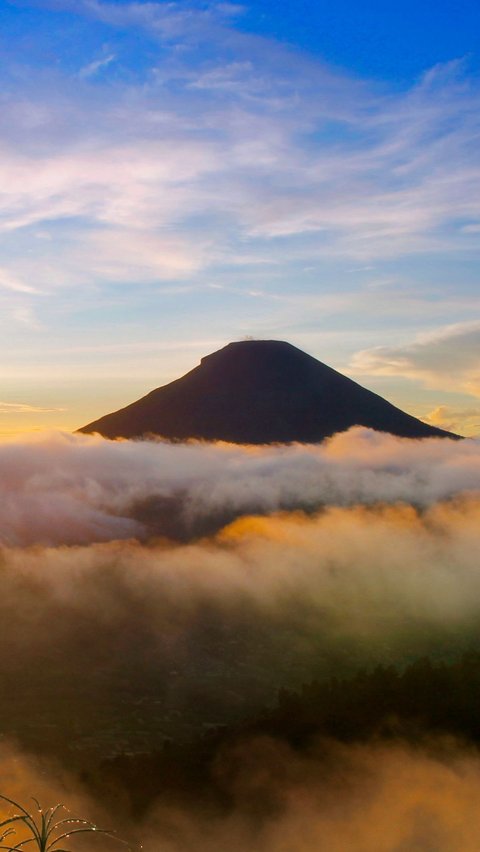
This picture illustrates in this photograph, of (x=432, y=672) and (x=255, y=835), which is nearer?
(x=255, y=835)

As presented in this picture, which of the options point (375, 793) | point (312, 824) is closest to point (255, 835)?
point (312, 824)

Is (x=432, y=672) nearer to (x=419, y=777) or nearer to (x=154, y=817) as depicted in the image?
(x=419, y=777)

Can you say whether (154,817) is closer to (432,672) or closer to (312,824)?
(312,824)

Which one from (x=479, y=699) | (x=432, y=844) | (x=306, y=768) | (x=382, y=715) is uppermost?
(x=479, y=699)

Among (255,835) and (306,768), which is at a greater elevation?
(306,768)

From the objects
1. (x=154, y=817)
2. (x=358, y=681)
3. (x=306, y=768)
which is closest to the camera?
(x=154, y=817)

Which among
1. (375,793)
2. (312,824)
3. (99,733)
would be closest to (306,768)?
(312,824)

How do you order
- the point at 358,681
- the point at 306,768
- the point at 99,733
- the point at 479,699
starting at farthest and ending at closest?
the point at 99,733 < the point at 358,681 < the point at 306,768 < the point at 479,699
